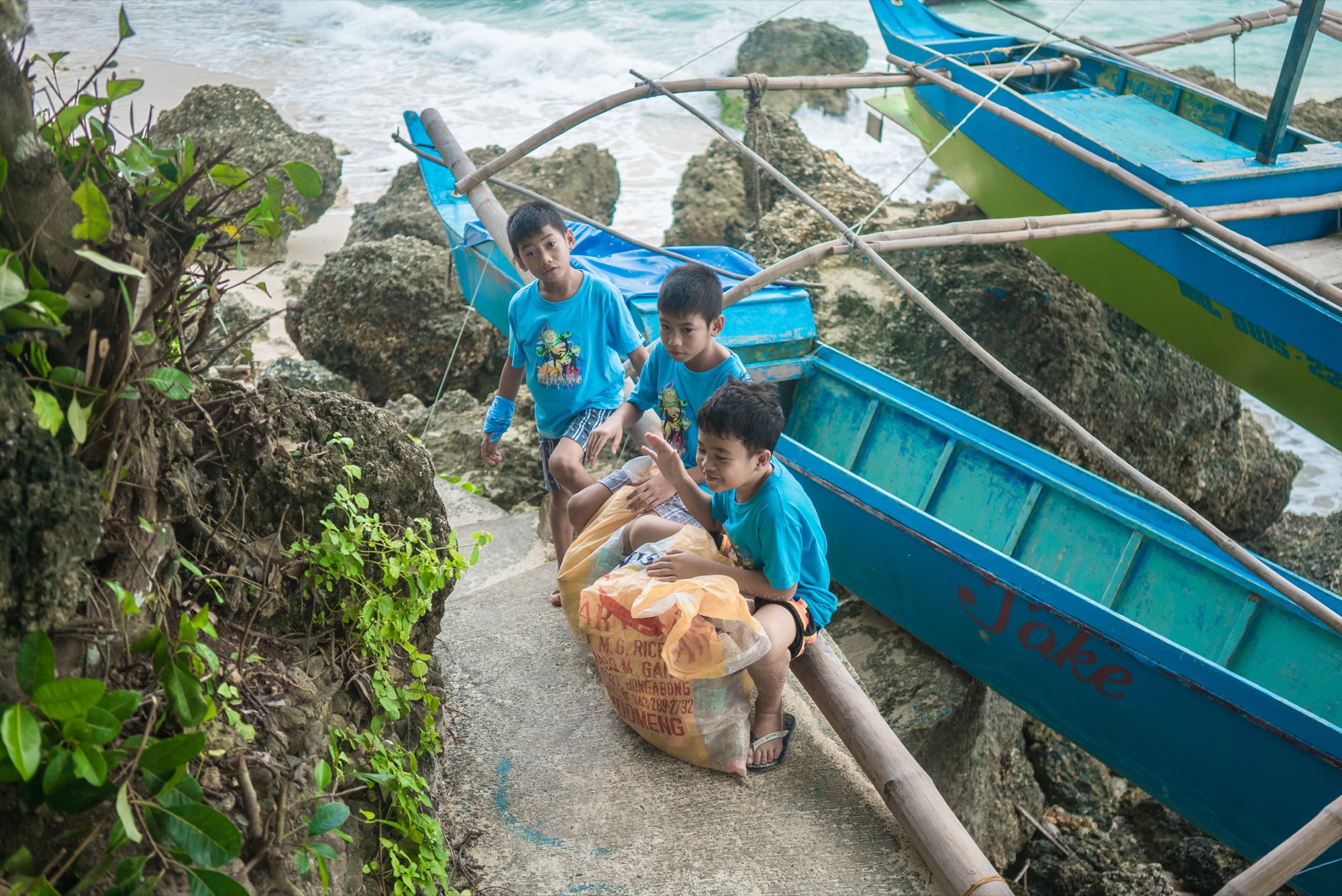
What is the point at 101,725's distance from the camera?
120 centimetres

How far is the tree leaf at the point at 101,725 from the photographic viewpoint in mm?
1186

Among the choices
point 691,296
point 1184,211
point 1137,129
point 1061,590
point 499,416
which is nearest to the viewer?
point 691,296

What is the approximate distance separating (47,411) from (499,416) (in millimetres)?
2084

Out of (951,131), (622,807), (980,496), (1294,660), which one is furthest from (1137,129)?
(622,807)

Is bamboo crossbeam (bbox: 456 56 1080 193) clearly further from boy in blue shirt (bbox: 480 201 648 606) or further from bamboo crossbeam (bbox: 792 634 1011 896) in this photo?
bamboo crossbeam (bbox: 792 634 1011 896)

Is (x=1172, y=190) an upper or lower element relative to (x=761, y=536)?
upper

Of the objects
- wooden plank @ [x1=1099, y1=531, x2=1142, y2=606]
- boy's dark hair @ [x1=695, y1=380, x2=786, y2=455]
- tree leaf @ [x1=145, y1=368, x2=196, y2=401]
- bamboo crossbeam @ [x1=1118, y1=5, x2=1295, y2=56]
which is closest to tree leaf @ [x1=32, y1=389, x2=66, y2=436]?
tree leaf @ [x1=145, y1=368, x2=196, y2=401]

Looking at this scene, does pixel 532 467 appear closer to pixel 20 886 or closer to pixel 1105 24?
pixel 20 886

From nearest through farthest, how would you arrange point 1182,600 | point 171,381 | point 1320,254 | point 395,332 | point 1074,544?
point 171,381 < point 1182,600 < point 1074,544 < point 1320,254 < point 395,332

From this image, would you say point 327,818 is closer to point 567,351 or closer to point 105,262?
point 105,262

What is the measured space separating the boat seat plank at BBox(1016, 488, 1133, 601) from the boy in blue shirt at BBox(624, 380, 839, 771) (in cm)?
217

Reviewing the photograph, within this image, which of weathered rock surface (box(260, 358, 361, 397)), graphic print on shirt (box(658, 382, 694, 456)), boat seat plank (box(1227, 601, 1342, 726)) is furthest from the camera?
weathered rock surface (box(260, 358, 361, 397))

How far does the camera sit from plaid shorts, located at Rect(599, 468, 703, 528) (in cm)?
272

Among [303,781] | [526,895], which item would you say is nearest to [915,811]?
[526,895]
